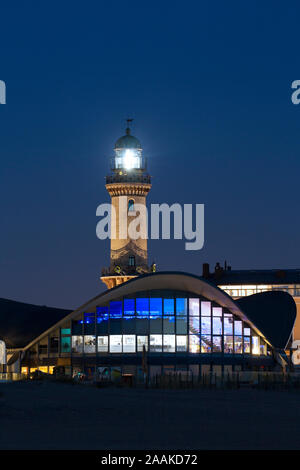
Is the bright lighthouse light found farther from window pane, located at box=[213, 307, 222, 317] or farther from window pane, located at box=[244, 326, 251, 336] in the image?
window pane, located at box=[213, 307, 222, 317]

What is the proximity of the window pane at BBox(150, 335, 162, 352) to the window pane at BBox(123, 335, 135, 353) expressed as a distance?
145 centimetres

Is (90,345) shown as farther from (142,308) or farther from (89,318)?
(142,308)

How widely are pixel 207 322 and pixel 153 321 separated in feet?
14.3

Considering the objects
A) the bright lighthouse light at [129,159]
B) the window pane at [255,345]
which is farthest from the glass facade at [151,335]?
the bright lighthouse light at [129,159]

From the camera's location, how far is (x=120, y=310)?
80.5 m

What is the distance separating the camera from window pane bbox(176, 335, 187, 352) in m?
80.3

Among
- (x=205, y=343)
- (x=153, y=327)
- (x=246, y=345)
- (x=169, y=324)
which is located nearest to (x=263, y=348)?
(x=246, y=345)

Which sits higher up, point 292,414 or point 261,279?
point 261,279

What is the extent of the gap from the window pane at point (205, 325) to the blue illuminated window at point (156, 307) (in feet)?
11.3

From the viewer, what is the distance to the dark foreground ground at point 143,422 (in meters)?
24.9

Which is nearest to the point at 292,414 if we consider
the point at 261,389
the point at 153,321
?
the point at 261,389

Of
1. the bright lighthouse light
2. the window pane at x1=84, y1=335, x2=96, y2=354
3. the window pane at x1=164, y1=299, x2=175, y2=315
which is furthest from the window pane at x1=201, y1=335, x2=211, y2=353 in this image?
the bright lighthouse light

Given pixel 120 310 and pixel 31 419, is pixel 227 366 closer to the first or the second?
pixel 120 310

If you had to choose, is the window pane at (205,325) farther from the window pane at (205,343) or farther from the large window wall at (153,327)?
the window pane at (205,343)
